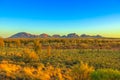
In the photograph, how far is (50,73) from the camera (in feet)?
67.9

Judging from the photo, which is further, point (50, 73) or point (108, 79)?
point (50, 73)

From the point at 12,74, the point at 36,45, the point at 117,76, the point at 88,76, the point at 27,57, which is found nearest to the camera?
the point at 117,76

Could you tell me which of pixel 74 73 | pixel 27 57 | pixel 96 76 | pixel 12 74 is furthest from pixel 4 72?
pixel 27 57

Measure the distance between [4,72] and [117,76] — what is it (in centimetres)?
876

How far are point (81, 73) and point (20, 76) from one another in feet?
14.3

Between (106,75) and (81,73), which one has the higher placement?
(106,75)

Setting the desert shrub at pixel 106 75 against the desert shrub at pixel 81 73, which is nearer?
the desert shrub at pixel 106 75

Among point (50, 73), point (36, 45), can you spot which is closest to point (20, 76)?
point (50, 73)

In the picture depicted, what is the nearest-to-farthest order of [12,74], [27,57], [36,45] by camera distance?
1. [12,74]
2. [27,57]
3. [36,45]

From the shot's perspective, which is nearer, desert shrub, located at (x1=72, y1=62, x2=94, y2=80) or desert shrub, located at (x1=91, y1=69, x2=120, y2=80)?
desert shrub, located at (x1=91, y1=69, x2=120, y2=80)

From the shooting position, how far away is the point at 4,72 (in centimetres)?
2056

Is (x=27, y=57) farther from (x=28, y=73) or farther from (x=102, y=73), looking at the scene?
(x=102, y=73)

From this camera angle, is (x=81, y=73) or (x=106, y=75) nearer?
(x=106, y=75)

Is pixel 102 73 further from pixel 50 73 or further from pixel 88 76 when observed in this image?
pixel 50 73
